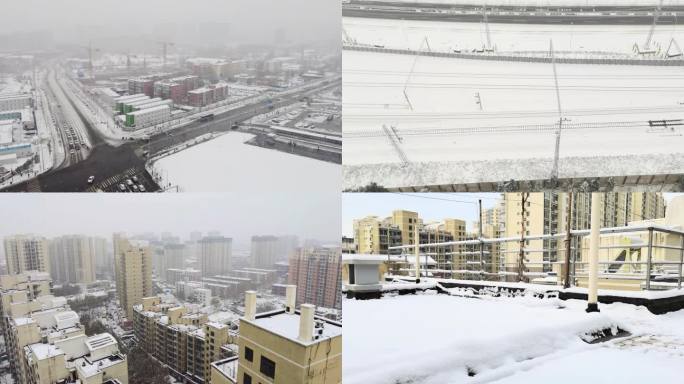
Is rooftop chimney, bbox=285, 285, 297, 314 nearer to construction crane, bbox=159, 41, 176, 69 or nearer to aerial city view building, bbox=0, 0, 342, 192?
aerial city view building, bbox=0, 0, 342, 192

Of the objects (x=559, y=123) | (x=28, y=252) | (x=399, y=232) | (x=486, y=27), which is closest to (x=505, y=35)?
(x=486, y=27)

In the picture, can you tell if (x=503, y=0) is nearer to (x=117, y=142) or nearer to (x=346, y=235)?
(x=346, y=235)

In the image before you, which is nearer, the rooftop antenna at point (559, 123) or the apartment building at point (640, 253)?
the apartment building at point (640, 253)

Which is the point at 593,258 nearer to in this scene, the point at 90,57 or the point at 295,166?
the point at 295,166

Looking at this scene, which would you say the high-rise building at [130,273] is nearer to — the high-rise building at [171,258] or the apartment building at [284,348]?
the high-rise building at [171,258]

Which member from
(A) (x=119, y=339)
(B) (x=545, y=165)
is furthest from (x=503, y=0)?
(A) (x=119, y=339)

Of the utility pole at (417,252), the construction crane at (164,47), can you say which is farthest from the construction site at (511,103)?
the construction crane at (164,47)

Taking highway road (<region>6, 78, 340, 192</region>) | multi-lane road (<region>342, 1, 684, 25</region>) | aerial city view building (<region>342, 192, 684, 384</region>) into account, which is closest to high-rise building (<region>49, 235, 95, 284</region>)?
highway road (<region>6, 78, 340, 192</region>)
